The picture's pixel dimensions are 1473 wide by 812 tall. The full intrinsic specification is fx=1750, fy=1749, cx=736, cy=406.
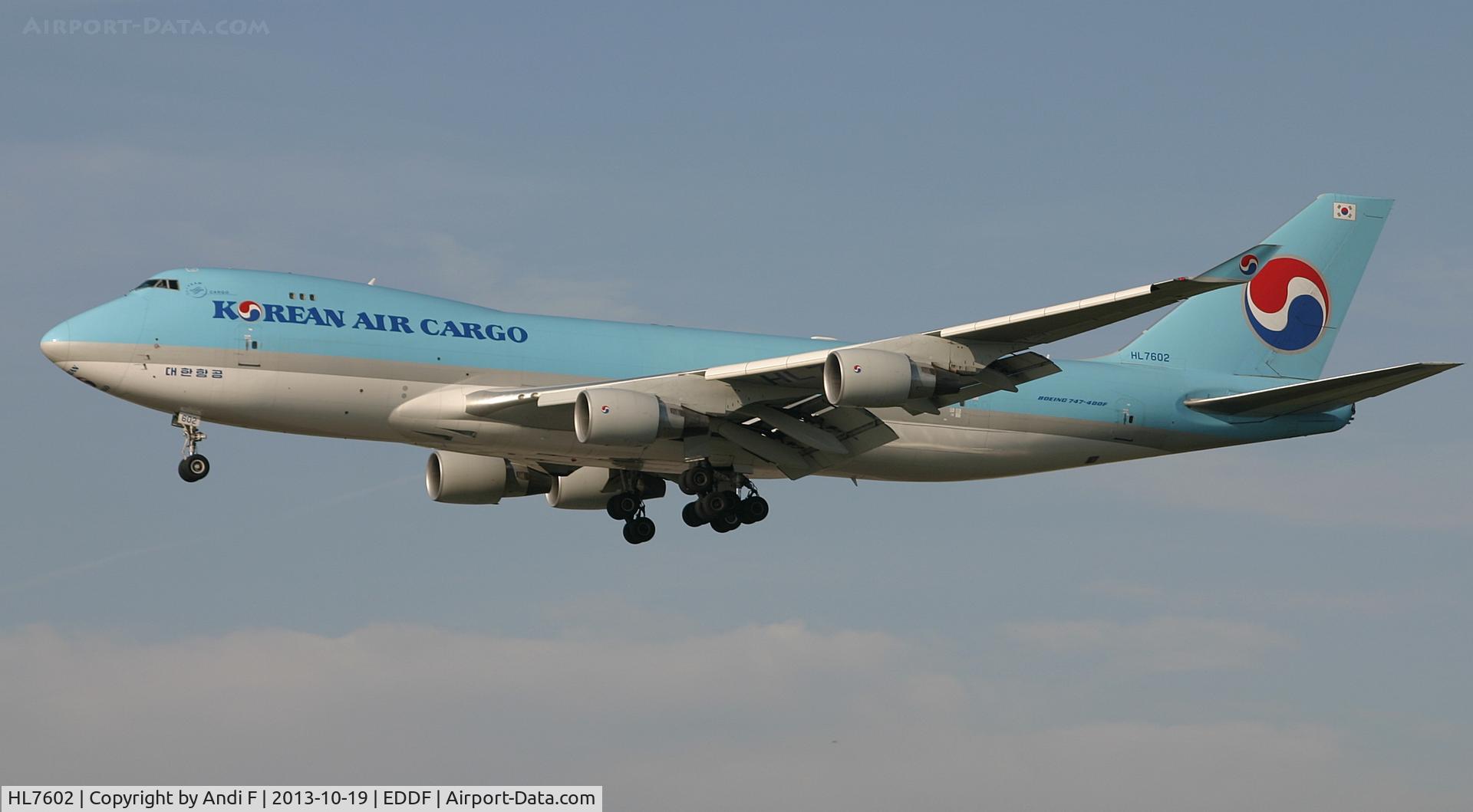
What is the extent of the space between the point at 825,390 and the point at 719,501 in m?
5.68

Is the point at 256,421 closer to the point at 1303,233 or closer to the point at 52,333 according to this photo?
the point at 52,333

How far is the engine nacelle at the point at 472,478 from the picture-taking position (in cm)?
4244

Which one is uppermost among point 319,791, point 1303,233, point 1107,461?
point 1303,233

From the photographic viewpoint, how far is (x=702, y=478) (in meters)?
38.9

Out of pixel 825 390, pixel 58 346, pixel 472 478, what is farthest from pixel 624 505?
pixel 58 346

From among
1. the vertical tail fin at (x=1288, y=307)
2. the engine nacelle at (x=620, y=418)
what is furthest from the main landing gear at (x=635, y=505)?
the vertical tail fin at (x=1288, y=307)

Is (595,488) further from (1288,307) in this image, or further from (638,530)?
(1288,307)

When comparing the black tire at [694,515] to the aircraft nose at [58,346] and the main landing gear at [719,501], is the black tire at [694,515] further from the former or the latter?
the aircraft nose at [58,346]

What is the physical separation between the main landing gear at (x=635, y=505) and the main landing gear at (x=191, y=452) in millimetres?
10011

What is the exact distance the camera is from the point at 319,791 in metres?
29.6

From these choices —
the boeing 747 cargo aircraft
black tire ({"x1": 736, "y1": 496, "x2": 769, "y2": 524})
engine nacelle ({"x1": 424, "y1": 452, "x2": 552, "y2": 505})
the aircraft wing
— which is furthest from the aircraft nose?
black tire ({"x1": 736, "y1": 496, "x2": 769, "y2": 524})

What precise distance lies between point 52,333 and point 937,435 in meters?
19.5

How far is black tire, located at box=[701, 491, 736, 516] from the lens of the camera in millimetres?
39281

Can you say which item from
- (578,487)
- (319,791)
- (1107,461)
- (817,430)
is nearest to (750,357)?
(817,430)
